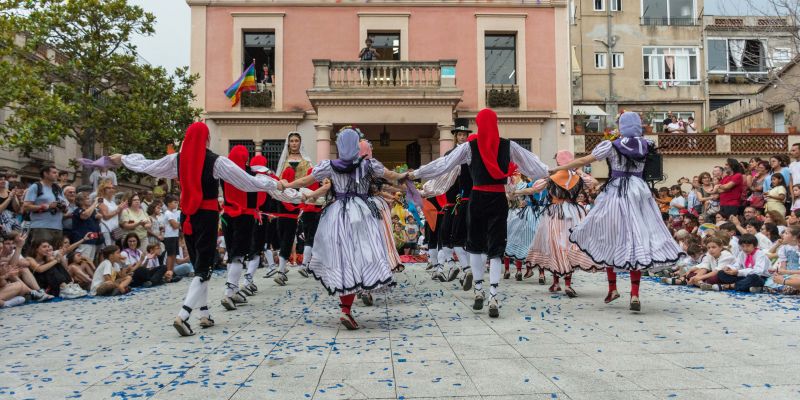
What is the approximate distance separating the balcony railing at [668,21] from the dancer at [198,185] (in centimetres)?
3359

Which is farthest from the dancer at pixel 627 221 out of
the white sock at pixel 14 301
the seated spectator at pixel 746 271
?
the white sock at pixel 14 301

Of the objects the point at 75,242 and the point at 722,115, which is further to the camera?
the point at 722,115

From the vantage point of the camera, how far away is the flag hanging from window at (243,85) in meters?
21.2

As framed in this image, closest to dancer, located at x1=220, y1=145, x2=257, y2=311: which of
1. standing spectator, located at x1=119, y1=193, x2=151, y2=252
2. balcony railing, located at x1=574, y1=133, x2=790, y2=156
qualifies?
standing spectator, located at x1=119, y1=193, x2=151, y2=252

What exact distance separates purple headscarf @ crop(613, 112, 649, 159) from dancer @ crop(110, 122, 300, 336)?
4.13 m

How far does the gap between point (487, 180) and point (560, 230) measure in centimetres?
223

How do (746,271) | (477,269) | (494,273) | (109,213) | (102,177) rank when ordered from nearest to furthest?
(494,273) → (477,269) → (746,271) → (109,213) → (102,177)

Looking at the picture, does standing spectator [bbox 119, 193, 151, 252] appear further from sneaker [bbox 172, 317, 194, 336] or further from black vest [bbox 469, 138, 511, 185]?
black vest [bbox 469, 138, 511, 185]

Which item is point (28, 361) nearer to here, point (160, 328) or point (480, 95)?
point (160, 328)

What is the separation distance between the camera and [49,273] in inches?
382

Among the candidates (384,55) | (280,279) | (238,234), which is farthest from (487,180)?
(384,55)

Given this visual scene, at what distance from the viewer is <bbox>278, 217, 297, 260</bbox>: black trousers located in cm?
1029

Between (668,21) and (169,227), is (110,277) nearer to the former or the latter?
(169,227)

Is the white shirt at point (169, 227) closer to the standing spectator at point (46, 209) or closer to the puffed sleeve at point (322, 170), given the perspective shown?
the standing spectator at point (46, 209)
